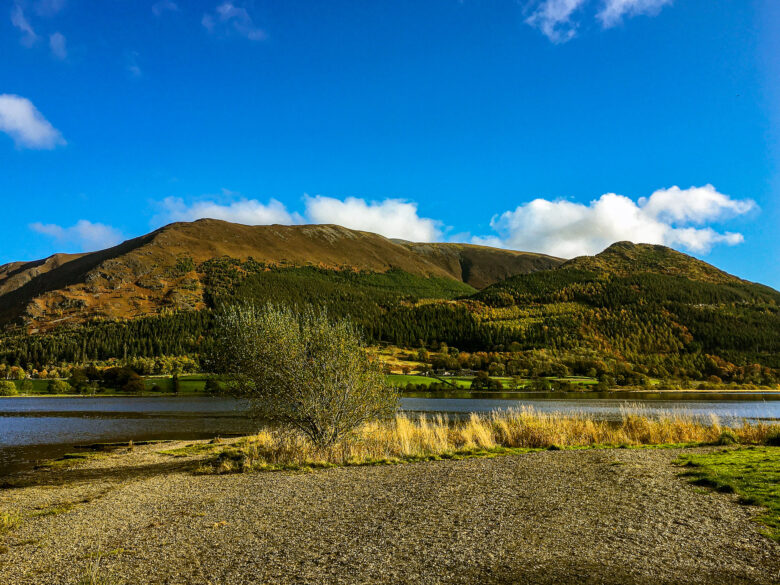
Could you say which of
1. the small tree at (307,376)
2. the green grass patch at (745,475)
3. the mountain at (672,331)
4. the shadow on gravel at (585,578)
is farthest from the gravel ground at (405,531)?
the mountain at (672,331)

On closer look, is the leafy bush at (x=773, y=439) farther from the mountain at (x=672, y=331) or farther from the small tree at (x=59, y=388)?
the small tree at (x=59, y=388)

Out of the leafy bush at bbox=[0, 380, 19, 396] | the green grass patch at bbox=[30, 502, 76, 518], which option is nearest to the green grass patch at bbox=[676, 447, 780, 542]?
the green grass patch at bbox=[30, 502, 76, 518]

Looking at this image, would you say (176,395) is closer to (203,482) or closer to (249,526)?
(203,482)

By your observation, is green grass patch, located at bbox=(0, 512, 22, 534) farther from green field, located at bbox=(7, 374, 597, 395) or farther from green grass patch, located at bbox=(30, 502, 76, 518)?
green field, located at bbox=(7, 374, 597, 395)

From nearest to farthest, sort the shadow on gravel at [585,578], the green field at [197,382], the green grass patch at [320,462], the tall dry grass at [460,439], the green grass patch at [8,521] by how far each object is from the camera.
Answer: the shadow on gravel at [585,578]
the green grass patch at [8,521]
the green grass patch at [320,462]
the tall dry grass at [460,439]
the green field at [197,382]

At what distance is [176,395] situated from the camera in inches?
4562

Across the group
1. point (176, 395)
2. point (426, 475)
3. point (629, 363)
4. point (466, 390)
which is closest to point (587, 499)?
point (426, 475)

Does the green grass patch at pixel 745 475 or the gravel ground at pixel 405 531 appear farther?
the green grass patch at pixel 745 475

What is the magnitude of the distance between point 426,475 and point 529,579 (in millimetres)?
11325

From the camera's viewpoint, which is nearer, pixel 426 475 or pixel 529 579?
pixel 529 579

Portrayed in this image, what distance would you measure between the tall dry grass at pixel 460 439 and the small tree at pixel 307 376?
1.19 meters

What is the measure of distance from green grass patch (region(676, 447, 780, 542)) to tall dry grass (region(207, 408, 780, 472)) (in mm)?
6966

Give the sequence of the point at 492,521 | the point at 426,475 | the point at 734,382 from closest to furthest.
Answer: the point at 492,521, the point at 426,475, the point at 734,382

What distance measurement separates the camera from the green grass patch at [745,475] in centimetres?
1264
